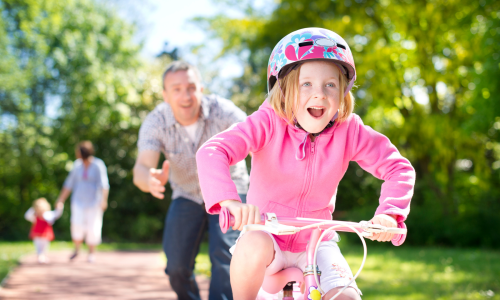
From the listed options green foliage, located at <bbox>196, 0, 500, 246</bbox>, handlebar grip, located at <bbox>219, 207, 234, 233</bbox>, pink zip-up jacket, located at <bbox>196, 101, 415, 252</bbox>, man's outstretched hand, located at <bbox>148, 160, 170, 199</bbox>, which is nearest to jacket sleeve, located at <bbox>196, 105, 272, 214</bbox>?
pink zip-up jacket, located at <bbox>196, 101, 415, 252</bbox>

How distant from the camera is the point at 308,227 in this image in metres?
2.08

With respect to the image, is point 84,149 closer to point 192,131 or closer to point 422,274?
point 192,131

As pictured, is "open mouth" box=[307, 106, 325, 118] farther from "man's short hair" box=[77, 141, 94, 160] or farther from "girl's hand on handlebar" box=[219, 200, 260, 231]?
"man's short hair" box=[77, 141, 94, 160]

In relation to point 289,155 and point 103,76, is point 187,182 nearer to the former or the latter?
point 289,155

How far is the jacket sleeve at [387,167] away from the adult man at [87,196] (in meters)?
8.13

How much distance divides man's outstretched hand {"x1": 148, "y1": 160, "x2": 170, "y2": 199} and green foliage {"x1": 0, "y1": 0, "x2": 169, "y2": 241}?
13968 mm

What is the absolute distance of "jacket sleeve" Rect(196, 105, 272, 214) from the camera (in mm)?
2219

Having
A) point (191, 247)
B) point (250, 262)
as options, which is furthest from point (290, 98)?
point (191, 247)

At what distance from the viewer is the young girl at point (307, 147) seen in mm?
2410

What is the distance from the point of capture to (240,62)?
101ft

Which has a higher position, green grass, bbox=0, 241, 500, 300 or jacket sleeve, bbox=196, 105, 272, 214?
jacket sleeve, bbox=196, 105, 272, 214

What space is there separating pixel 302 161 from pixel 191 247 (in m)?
2.01

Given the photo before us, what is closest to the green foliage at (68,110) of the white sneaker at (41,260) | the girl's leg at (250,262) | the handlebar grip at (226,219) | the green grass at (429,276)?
the white sneaker at (41,260)

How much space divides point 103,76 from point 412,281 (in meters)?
14.5
